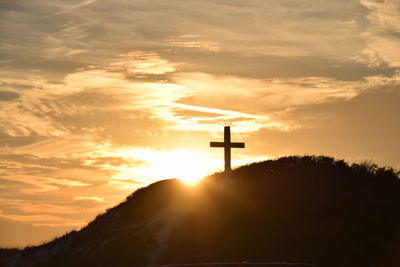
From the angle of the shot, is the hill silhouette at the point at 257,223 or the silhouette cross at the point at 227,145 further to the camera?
the silhouette cross at the point at 227,145

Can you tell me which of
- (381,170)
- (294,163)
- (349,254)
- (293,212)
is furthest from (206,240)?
(381,170)

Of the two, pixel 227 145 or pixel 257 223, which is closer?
pixel 257 223

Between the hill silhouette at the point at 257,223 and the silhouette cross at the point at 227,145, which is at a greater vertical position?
the silhouette cross at the point at 227,145

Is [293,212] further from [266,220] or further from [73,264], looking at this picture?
[73,264]

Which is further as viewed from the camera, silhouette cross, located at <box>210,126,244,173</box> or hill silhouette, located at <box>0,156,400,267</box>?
silhouette cross, located at <box>210,126,244,173</box>

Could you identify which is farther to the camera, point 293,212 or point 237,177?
point 237,177

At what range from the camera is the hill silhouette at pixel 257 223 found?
31812 millimetres

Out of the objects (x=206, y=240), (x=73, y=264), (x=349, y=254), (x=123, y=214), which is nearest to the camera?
(x=349, y=254)

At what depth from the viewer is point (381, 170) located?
42.3m

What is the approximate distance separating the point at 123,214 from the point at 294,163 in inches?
463

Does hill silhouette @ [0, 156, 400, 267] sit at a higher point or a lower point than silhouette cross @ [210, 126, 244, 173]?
lower

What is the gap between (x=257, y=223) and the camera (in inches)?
1368

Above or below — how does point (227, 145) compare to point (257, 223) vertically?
above

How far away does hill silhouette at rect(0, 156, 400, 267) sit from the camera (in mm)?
31812
